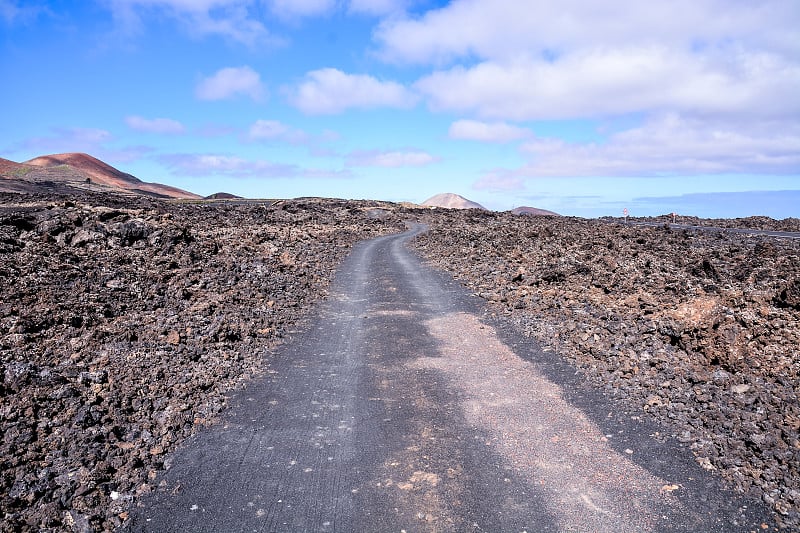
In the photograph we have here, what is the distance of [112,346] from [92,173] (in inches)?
4054

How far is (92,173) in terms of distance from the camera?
96250 mm

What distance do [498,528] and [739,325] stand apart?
7.79 metres

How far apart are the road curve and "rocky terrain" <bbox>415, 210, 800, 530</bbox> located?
1.96 ft

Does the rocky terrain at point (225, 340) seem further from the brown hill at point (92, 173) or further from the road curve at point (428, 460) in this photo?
the brown hill at point (92, 173)

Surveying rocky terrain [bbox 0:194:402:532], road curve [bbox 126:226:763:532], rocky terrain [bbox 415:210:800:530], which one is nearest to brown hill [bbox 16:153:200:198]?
rocky terrain [bbox 0:194:402:532]

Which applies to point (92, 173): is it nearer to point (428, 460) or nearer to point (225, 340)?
point (225, 340)

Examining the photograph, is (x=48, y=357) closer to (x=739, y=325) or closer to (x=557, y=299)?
(x=557, y=299)

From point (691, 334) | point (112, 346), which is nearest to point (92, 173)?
point (112, 346)

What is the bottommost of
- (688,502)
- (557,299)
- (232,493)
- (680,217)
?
(232,493)

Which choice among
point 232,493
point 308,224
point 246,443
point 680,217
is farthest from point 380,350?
point 680,217

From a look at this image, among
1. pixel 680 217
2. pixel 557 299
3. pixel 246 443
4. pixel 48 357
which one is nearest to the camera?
pixel 246 443

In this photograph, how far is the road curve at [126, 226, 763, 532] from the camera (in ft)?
17.1

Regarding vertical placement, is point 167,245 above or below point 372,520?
above

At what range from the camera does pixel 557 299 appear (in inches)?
573
